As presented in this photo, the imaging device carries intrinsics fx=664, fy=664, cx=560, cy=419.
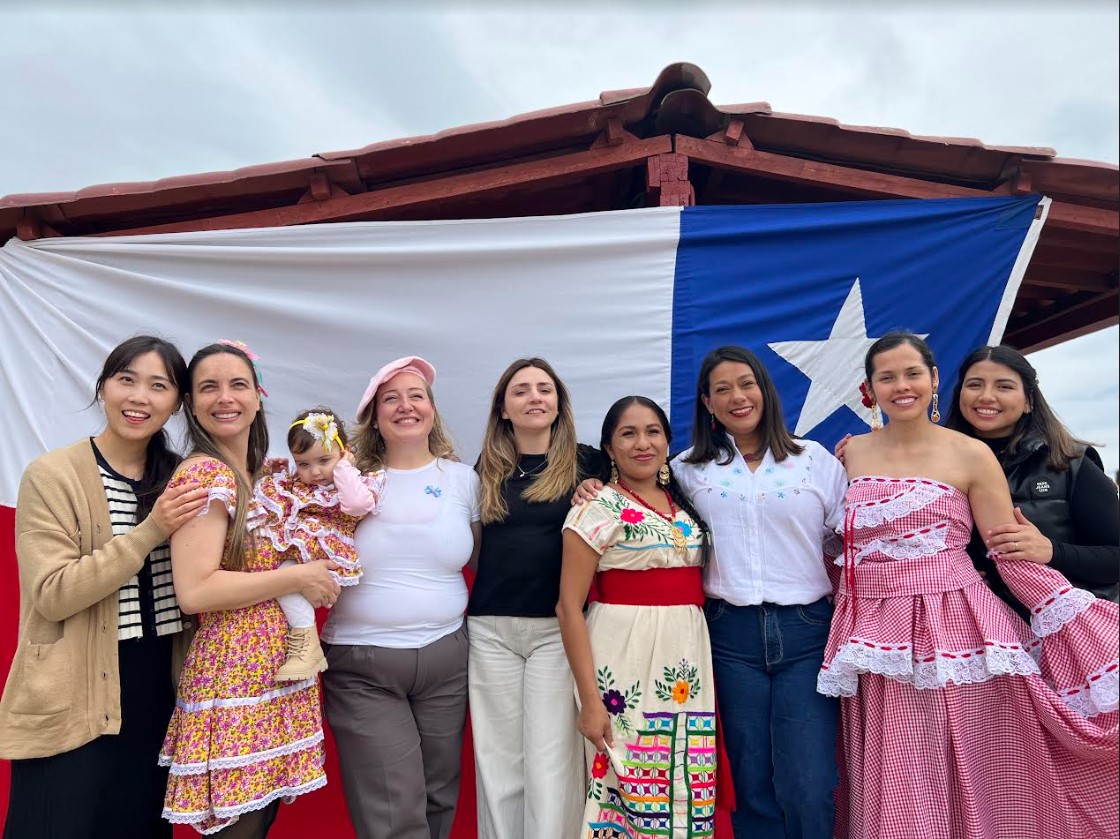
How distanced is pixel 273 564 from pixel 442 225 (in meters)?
1.92

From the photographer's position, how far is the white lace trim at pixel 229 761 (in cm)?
188

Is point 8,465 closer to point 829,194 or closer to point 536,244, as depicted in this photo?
point 536,244

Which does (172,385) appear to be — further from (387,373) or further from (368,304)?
(368,304)

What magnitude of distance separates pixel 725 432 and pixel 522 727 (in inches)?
51.1

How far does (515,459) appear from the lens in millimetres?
2570

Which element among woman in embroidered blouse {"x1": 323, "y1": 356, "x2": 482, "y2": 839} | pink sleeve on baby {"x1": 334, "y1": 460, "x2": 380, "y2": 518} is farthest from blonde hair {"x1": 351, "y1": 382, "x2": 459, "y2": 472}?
pink sleeve on baby {"x1": 334, "y1": 460, "x2": 380, "y2": 518}

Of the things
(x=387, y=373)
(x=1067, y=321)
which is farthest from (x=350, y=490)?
(x=1067, y=321)

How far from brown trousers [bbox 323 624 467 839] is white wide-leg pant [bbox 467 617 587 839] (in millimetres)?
96

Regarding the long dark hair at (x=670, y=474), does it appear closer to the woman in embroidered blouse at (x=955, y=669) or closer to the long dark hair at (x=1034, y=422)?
the woman in embroidered blouse at (x=955, y=669)

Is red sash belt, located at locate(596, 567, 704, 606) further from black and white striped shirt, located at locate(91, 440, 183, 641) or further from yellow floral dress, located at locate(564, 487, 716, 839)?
black and white striped shirt, located at locate(91, 440, 183, 641)

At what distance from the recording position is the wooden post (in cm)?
333

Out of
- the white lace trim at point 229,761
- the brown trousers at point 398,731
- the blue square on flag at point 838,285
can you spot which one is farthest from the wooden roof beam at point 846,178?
the white lace trim at point 229,761

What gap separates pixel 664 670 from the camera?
2.17m

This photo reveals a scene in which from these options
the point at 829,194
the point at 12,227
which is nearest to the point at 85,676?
the point at 12,227
